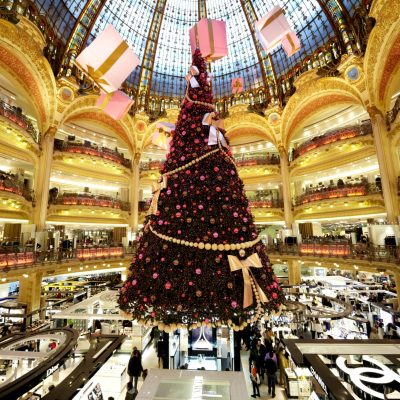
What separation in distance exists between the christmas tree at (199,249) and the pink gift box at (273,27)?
179 inches

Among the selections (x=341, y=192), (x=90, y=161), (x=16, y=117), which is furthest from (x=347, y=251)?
(x=16, y=117)

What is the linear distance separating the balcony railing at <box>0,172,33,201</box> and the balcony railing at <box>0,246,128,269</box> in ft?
11.5

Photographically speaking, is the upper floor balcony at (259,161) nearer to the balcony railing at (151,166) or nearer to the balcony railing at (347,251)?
the balcony railing at (151,166)

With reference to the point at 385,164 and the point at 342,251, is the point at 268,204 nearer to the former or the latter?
the point at 342,251

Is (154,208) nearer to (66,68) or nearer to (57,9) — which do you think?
(66,68)

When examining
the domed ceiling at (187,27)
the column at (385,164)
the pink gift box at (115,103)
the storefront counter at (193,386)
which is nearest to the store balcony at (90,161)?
the domed ceiling at (187,27)

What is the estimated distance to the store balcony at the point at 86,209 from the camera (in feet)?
66.9

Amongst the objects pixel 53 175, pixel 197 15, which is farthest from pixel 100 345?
pixel 197 15

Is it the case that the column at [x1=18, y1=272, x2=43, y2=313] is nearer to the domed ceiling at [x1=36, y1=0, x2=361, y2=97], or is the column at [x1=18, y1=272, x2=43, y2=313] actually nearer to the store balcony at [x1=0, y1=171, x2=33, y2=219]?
the store balcony at [x1=0, y1=171, x2=33, y2=219]

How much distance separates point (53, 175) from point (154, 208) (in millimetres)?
20520

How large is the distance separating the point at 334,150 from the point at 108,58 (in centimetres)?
2052

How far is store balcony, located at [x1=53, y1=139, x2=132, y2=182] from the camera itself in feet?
69.0

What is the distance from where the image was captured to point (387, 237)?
587 inches

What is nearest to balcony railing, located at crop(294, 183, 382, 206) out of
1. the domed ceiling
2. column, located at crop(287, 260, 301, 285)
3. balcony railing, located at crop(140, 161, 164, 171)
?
column, located at crop(287, 260, 301, 285)
